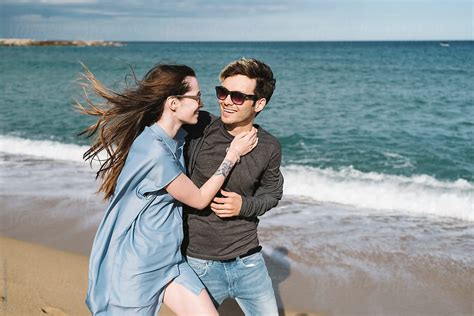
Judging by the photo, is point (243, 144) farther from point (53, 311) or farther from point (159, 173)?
point (53, 311)

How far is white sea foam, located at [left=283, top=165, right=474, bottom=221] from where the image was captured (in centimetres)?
891

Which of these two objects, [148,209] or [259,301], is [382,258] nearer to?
[259,301]

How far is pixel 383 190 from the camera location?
33.7 feet

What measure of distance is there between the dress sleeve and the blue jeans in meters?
0.58

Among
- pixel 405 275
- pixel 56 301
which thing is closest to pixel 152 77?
pixel 56 301

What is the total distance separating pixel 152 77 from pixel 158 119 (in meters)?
0.23

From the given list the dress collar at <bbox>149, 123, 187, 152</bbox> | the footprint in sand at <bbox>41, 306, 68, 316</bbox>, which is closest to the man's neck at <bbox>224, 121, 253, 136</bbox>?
the dress collar at <bbox>149, 123, 187, 152</bbox>

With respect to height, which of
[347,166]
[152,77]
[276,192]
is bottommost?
[347,166]

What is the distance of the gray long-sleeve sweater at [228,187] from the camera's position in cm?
318

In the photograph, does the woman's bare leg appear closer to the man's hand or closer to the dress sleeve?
the man's hand

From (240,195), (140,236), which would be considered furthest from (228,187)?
(140,236)

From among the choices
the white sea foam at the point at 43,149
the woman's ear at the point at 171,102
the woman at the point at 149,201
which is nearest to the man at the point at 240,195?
the woman at the point at 149,201

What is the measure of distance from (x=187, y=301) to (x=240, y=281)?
395 millimetres

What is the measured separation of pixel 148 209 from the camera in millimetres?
2904
